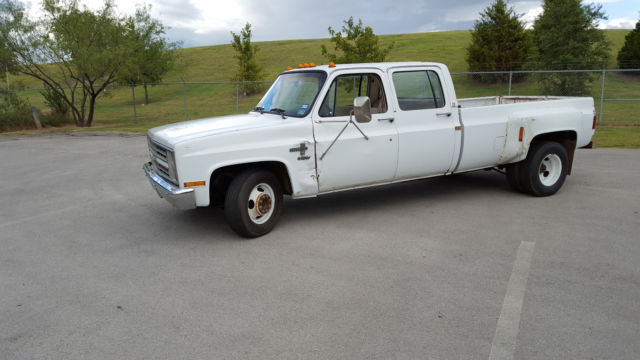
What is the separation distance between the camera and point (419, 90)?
21.7ft

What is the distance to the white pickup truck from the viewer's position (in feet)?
17.6

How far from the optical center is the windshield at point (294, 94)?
5941 millimetres

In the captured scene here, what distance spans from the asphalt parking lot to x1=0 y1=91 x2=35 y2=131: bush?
15.7 meters

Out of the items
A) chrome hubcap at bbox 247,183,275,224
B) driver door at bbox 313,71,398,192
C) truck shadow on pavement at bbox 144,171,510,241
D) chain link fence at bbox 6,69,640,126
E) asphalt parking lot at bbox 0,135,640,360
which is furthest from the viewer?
chain link fence at bbox 6,69,640,126

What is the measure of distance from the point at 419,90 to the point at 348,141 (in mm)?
1446

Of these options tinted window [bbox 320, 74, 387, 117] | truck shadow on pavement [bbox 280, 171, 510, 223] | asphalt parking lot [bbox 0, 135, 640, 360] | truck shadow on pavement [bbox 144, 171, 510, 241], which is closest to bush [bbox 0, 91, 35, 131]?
asphalt parking lot [bbox 0, 135, 640, 360]

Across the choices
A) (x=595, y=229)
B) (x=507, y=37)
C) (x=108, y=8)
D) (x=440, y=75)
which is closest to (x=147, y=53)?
(x=108, y=8)

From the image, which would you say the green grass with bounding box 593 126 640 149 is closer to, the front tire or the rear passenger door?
the rear passenger door

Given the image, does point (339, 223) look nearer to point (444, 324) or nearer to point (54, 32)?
point (444, 324)

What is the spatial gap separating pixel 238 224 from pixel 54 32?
19166 millimetres

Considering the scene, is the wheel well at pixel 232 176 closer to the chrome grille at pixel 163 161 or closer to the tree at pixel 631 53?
the chrome grille at pixel 163 161

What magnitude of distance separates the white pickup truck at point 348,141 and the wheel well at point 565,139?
22mm

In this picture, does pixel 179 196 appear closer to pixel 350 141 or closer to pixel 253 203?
pixel 253 203

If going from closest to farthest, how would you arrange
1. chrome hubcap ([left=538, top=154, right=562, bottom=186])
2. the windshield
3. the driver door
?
the driver door < the windshield < chrome hubcap ([left=538, top=154, right=562, bottom=186])
